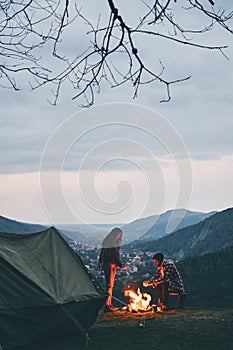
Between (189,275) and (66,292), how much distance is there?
14659 millimetres

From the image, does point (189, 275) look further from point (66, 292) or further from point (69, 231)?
point (66, 292)

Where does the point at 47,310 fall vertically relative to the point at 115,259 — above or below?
below

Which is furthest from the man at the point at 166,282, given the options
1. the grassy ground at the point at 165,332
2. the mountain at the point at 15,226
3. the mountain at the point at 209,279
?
the mountain at the point at 15,226

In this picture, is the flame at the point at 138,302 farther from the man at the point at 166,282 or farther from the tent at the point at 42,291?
the tent at the point at 42,291

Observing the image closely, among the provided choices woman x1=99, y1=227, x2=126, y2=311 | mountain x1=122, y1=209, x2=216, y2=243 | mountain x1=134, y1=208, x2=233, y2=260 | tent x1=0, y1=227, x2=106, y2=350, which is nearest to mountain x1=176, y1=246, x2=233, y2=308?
mountain x1=122, y1=209, x2=216, y2=243

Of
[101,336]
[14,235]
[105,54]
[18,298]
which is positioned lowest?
[101,336]

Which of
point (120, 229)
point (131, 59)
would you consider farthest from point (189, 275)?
point (131, 59)

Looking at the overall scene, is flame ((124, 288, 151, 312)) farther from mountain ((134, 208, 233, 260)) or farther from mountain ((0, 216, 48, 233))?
mountain ((0, 216, 48, 233))

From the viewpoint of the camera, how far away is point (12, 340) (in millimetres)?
8484

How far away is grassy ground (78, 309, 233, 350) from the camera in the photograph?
28.4 feet

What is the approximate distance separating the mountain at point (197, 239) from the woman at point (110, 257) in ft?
113

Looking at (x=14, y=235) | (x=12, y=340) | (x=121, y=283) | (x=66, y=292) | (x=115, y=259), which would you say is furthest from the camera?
(x=121, y=283)

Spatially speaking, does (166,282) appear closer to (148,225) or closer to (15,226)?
(148,225)

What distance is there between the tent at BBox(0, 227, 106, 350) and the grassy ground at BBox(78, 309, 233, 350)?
1.51ft
